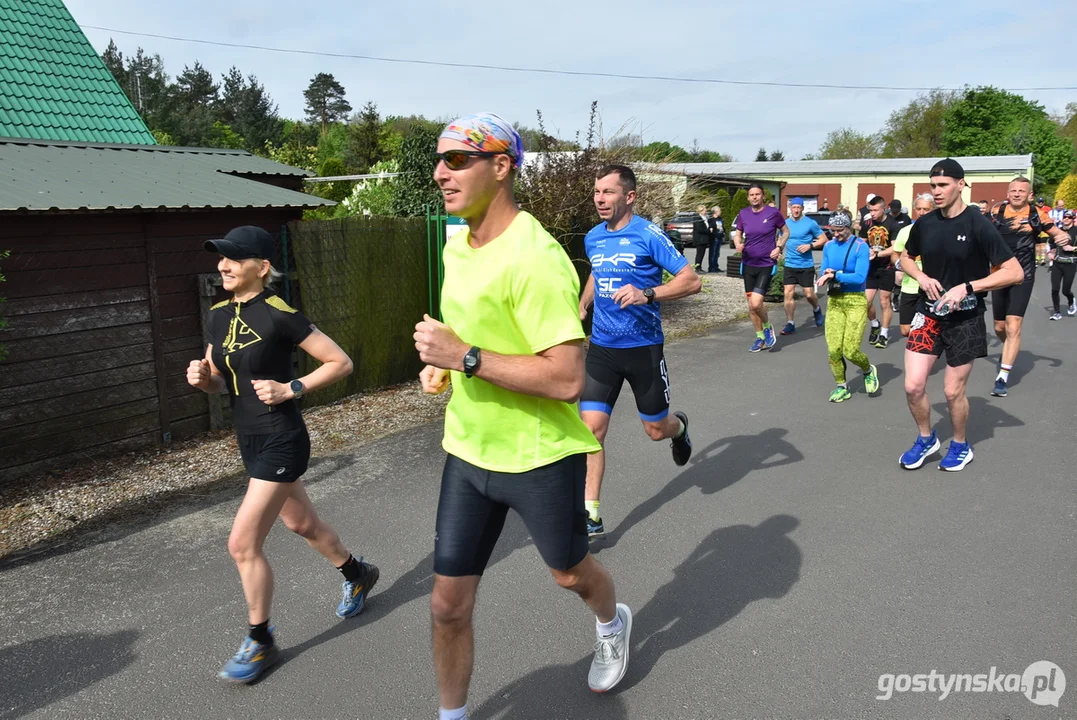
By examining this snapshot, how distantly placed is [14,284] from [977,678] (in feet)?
20.5

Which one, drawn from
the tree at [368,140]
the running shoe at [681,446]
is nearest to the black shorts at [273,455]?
the running shoe at [681,446]

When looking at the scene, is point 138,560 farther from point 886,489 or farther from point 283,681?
point 886,489

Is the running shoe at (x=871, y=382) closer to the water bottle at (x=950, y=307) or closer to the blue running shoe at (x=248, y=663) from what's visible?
the water bottle at (x=950, y=307)

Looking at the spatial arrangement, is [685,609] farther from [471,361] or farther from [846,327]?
[846,327]

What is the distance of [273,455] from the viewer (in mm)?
3279

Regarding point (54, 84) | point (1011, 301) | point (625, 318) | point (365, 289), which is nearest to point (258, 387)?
point (625, 318)

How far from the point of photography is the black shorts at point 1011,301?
8.00 metres

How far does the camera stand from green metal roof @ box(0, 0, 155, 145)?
29.6 feet

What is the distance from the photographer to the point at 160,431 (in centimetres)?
664

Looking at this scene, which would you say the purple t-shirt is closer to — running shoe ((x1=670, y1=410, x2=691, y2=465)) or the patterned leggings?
the patterned leggings

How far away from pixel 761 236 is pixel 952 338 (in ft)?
18.8

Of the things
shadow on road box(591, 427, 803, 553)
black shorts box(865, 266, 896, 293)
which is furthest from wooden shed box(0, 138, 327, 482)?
black shorts box(865, 266, 896, 293)

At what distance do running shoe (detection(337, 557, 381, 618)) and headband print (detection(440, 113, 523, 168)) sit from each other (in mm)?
2214

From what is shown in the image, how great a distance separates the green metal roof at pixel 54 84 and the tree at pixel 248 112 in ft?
147
